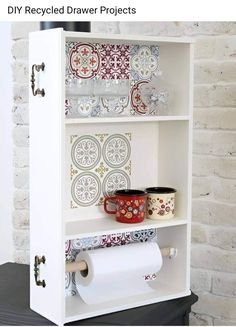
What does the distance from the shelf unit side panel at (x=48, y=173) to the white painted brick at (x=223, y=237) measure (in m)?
0.67

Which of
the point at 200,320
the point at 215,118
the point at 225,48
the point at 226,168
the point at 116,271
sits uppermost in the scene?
the point at 225,48

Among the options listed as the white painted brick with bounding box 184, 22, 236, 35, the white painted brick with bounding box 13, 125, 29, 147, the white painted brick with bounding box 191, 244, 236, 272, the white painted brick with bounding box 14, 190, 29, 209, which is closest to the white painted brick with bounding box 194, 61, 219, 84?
the white painted brick with bounding box 184, 22, 236, 35

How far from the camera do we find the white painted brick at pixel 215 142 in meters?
2.12

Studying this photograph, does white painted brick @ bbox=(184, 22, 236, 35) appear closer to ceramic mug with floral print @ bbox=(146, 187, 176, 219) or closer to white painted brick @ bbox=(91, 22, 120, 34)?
white painted brick @ bbox=(91, 22, 120, 34)

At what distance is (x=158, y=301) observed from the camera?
6.25ft

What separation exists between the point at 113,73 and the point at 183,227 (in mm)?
505

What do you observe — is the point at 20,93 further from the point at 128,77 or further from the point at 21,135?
the point at 128,77

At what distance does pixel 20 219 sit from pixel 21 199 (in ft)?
0.25

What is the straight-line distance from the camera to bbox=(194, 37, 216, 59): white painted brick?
84.1 inches

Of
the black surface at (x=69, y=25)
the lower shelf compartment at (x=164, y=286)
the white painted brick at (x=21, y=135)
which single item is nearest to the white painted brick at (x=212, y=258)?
the lower shelf compartment at (x=164, y=286)

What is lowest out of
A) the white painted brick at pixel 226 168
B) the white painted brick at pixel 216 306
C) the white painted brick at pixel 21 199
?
the white painted brick at pixel 216 306

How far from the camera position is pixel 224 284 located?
2.19m

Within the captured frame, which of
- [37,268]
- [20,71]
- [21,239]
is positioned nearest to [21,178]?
[21,239]

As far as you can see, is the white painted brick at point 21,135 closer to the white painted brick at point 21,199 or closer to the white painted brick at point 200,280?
the white painted brick at point 21,199
